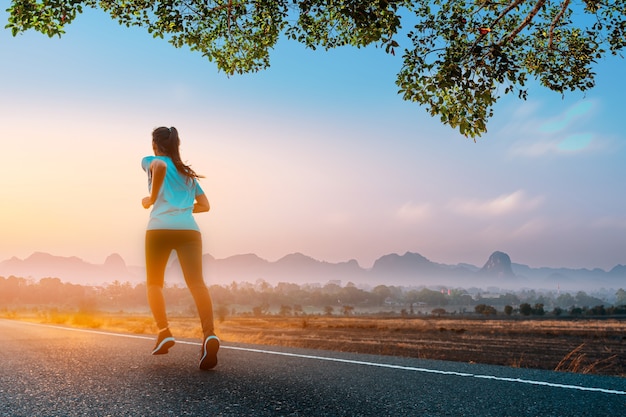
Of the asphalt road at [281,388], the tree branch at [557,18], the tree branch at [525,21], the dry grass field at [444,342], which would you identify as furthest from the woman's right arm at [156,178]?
the tree branch at [557,18]

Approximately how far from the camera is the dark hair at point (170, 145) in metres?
4.67

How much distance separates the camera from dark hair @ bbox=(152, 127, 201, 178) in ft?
15.3

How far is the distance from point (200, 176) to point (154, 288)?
107 centimetres

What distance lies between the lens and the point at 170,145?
469 centimetres

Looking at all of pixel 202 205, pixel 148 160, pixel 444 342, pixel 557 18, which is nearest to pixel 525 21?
pixel 557 18

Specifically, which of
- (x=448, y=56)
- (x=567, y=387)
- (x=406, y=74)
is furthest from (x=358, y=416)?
(x=448, y=56)

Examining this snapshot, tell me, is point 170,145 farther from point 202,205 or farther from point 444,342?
point 444,342

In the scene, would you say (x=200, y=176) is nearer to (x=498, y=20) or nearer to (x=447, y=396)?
(x=447, y=396)

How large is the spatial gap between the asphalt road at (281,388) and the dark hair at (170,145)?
1721 millimetres

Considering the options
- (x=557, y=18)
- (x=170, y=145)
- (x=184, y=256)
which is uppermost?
(x=557, y=18)

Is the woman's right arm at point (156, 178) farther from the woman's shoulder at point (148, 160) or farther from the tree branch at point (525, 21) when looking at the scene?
the tree branch at point (525, 21)

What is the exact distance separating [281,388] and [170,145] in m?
2.32

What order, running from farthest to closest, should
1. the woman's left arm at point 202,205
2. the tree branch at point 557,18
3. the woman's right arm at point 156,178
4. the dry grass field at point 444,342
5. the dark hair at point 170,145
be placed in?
the dry grass field at point 444,342 < the tree branch at point 557,18 < the woman's left arm at point 202,205 < the dark hair at point 170,145 < the woman's right arm at point 156,178

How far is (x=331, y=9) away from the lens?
34.5 feet
